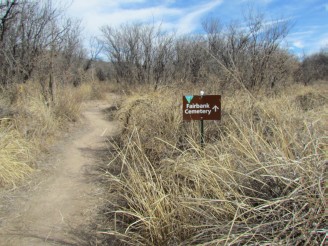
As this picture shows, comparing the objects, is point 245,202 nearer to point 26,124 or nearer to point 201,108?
point 201,108

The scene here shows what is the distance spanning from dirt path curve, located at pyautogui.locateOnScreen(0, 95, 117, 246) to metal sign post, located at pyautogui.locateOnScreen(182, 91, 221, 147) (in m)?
1.64

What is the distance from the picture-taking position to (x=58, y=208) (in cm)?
350

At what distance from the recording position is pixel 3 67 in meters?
8.49

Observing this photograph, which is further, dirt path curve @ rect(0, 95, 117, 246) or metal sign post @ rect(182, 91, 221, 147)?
metal sign post @ rect(182, 91, 221, 147)

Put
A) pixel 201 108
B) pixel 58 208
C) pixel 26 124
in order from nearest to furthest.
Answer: pixel 58 208
pixel 201 108
pixel 26 124

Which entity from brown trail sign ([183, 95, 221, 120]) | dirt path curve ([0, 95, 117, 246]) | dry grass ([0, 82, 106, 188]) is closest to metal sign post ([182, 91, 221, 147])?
brown trail sign ([183, 95, 221, 120])

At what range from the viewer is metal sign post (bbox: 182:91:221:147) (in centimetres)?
398

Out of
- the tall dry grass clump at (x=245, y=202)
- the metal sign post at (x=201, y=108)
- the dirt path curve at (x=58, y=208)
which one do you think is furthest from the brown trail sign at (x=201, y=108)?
the dirt path curve at (x=58, y=208)

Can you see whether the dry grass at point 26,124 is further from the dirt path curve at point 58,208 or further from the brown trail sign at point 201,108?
the brown trail sign at point 201,108

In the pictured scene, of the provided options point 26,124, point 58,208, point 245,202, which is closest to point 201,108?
point 245,202

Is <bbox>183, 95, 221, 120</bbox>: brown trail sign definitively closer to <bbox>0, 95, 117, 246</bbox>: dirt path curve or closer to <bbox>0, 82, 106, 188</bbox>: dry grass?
<bbox>0, 95, 117, 246</bbox>: dirt path curve

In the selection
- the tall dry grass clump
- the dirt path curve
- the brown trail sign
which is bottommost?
the dirt path curve

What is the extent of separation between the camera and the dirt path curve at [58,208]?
2.87 m

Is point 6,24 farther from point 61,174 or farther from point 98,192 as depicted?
point 98,192
